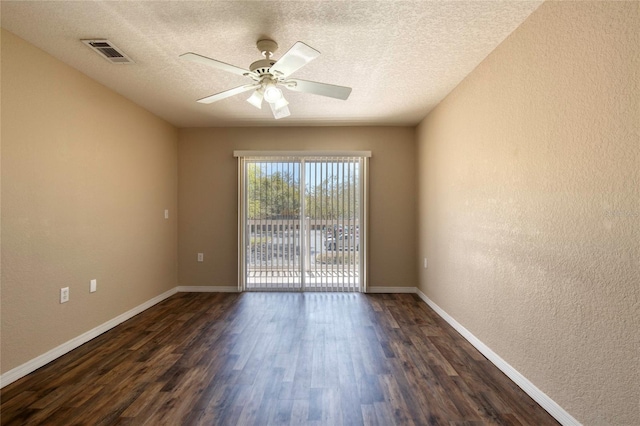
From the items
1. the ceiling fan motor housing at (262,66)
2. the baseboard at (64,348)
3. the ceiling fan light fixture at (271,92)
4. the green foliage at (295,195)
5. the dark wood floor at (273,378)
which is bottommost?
the dark wood floor at (273,378)

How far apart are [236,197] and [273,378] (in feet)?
9.45

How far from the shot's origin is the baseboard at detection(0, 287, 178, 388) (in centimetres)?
211

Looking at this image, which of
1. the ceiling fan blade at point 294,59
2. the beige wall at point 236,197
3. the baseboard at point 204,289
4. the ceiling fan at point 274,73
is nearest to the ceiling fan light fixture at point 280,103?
the ceiling fan at point 274,73

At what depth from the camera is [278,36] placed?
221 centimetres

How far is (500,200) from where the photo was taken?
7.70 ft

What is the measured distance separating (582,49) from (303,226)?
3.46m

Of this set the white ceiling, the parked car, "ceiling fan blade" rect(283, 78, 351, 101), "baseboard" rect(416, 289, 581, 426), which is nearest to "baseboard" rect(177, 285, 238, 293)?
the parked car

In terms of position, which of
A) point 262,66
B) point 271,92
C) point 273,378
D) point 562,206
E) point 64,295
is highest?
point 262,66

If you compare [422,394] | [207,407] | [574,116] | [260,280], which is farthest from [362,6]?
[260,280]

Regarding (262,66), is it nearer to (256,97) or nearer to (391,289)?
(256,97)

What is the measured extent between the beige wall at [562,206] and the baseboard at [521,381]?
0.04 meters

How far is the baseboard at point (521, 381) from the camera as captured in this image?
5.62ft

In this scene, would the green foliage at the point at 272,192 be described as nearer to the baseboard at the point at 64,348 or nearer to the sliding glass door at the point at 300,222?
the sliding glass door at the point at 300,222

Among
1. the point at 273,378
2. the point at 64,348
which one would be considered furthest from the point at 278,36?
the point at 64,348
